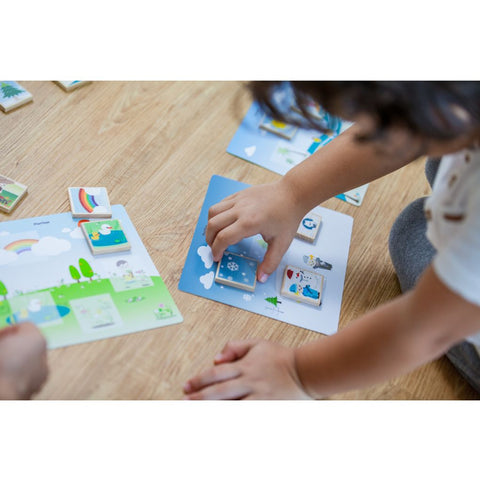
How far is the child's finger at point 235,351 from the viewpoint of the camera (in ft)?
2.49

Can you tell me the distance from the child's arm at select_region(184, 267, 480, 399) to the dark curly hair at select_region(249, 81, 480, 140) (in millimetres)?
161

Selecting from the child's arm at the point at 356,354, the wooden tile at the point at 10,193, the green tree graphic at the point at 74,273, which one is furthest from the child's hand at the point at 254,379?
the wooden tile at the point at 10,193

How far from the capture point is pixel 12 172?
942 millimetres

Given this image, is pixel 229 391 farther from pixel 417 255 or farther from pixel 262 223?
pixel 417 255

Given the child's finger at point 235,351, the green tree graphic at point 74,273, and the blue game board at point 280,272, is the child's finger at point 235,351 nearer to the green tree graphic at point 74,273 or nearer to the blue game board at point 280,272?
the blue game board at point 280,272

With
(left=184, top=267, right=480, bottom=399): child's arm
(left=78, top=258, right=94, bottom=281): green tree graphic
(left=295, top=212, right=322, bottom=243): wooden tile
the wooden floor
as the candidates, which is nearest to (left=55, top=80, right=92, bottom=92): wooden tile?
the wooden floor

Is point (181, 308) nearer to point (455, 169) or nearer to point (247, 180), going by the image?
point (247, 180)

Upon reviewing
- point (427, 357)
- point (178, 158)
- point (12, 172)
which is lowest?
point (427, 357)

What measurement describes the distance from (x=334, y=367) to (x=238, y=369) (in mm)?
131

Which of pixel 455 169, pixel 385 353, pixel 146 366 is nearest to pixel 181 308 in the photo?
pixel 146 366

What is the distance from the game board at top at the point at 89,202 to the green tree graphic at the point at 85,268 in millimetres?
93

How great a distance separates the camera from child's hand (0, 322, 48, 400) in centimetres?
66

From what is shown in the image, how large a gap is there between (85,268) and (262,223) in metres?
0.28

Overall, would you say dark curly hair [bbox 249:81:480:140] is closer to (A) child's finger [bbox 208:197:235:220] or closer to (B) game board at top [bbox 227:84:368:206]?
(A) child's finger [bbox 208:197:235:220]
